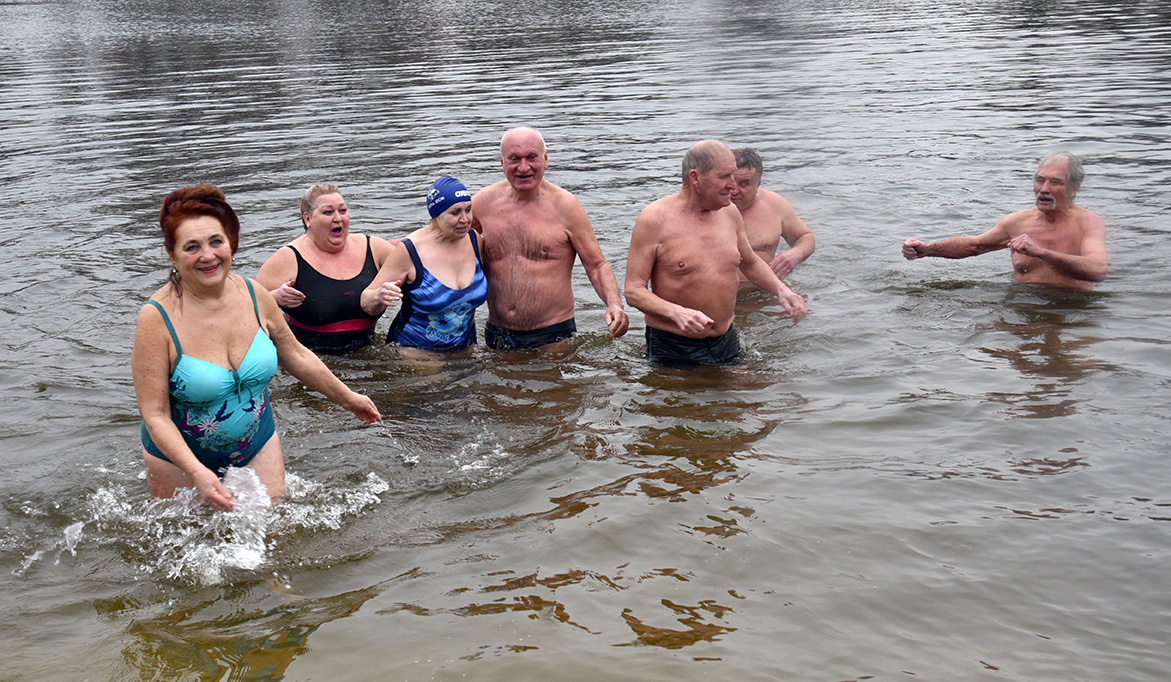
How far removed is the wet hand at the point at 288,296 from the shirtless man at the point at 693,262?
2370mm

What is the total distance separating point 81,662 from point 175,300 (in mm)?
1606

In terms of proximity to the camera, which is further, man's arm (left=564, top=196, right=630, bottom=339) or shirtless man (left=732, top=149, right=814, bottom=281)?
shirtless man (left=732, top=149, right=814, bottom=281)

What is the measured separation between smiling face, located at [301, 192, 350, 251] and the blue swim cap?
704mm

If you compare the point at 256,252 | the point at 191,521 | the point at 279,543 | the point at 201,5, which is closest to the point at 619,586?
the point at 279,543

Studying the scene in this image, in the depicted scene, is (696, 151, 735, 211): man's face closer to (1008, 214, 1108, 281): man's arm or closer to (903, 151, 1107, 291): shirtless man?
(903, 151, 1107, 291): shirtless man

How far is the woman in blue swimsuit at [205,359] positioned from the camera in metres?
4.72

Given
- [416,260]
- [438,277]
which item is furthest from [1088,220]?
[416,260]

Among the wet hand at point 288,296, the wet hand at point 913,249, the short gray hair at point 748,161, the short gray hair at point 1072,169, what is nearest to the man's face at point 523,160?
the wet hand at point 288,296

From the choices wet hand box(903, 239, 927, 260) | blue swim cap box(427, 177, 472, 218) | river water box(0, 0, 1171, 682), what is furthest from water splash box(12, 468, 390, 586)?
wet hand box(903, 239, 927, 260)

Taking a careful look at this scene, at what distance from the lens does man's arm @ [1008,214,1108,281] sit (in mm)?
8492

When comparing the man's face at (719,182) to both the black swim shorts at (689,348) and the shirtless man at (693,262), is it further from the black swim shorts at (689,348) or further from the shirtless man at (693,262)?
the black swim shorts at (689,348)

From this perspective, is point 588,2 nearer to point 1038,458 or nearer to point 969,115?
point 969,115

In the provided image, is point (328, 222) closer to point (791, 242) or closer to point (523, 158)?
point (523, 158)

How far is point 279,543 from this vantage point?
207 inches
